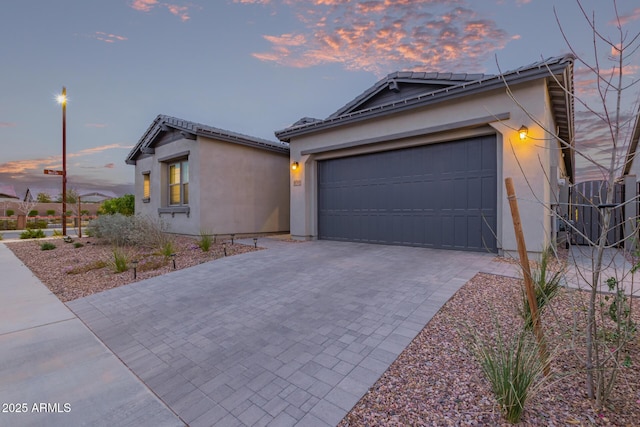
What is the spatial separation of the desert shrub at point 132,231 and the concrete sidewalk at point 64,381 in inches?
185

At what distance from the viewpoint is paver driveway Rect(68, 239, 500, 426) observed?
7.52ft

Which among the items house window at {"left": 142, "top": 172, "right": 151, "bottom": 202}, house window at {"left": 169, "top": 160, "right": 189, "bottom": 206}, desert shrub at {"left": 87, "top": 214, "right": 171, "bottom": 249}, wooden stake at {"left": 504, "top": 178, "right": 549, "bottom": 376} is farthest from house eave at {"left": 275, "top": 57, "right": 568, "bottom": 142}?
house window at {"left": 142, "top": 172, "right": 151, "bottom": 202}

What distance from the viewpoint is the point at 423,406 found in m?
2.10

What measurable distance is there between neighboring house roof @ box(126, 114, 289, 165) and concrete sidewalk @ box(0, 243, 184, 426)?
7459 mm

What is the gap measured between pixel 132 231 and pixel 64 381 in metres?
7.80

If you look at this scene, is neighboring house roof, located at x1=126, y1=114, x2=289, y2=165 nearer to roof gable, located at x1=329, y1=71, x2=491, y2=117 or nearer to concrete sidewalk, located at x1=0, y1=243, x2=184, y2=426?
roof gable, located at x1=329, y1=71, x2=491, y2=117

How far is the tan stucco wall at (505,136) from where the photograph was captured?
625 centimetres

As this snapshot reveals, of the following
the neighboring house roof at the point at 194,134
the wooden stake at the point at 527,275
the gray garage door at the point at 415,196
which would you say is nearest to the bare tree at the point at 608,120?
the wooden stake at the point at 527,275

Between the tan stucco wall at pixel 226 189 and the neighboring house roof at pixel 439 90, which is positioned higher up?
the neighboring house roof at pixel 439 90

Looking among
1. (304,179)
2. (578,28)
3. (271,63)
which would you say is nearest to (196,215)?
(304,179)

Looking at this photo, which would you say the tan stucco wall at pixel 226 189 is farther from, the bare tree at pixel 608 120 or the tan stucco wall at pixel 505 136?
the bare tree at pixel 608 120

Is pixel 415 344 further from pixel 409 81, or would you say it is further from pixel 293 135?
pixel 293 135

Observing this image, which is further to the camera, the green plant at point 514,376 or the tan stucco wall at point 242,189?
the tan stucco wall at point 242,189

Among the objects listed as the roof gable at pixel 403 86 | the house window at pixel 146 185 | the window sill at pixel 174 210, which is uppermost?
the roof gable at pixel 403 86
